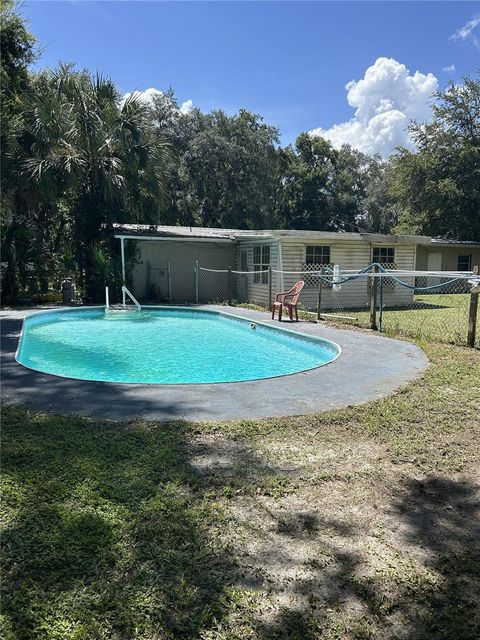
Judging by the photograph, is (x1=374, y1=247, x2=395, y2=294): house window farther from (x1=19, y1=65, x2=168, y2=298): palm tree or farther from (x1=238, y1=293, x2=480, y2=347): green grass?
(x1=19, y1=65, x2=168, y2=298): palm tree

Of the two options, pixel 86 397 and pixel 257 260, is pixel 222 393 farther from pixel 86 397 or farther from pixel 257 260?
pixel 257 260

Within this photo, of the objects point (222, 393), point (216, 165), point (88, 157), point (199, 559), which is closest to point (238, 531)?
point (199, 559)

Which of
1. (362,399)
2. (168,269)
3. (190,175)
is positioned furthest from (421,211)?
(362,399)

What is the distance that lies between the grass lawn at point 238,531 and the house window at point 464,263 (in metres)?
23.4

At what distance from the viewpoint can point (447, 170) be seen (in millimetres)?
28422

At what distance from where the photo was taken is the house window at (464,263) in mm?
25031

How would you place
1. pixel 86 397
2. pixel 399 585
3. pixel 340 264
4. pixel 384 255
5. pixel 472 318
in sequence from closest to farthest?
1. pixel 399 585
2. pixel 86 397
3. pixel 472 318
4. pixel 340 264
5. pixel 384 255

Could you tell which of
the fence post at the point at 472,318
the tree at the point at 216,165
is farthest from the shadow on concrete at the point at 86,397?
the tree at the point at 216,165

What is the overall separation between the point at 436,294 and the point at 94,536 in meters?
22.4

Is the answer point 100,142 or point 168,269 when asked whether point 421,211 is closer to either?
point 168,269

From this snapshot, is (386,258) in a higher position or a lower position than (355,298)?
higher

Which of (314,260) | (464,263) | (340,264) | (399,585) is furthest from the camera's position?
(464,263)

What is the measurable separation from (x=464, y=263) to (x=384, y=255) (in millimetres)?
11628

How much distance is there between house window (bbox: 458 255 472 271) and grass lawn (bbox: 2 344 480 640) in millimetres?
23373
